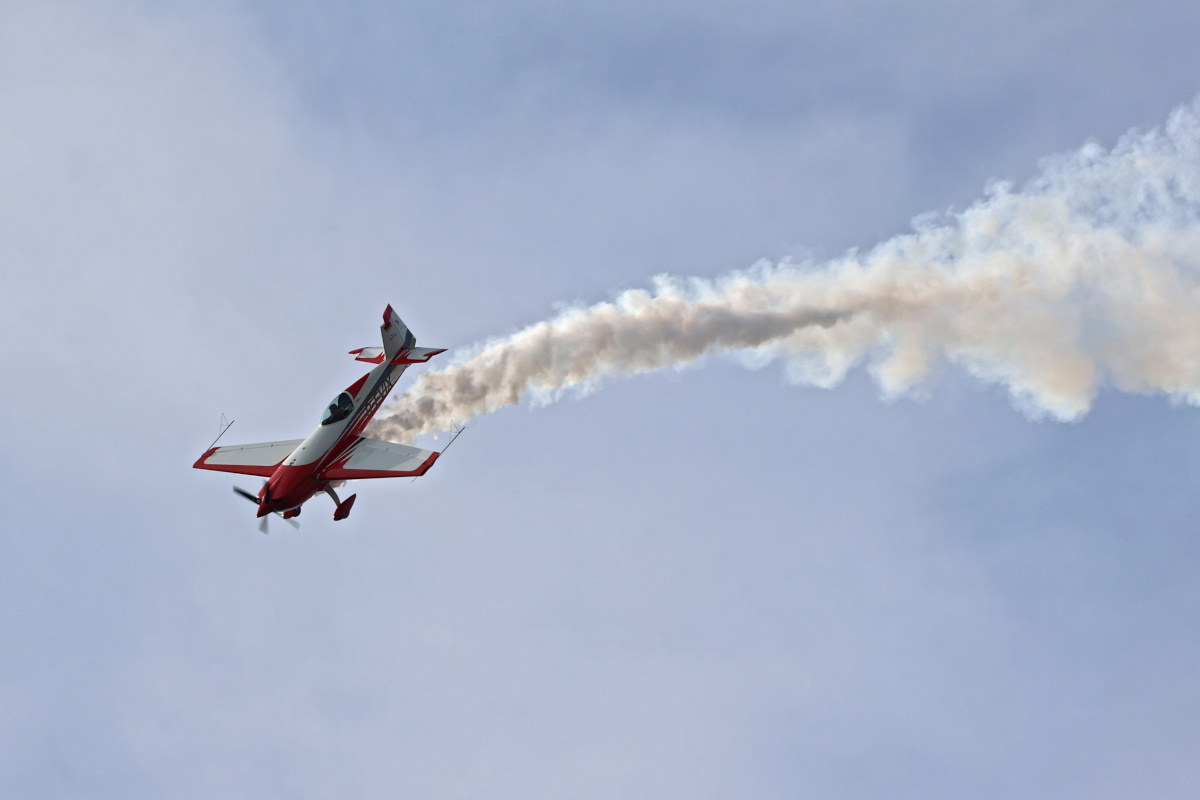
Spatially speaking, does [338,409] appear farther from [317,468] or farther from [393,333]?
[393,333]

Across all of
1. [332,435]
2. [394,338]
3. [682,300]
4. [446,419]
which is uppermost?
[682,300]

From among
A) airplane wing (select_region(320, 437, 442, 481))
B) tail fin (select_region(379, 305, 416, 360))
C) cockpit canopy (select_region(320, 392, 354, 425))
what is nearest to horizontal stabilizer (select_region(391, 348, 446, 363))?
tail fin (select_region(379, 305, 416, 360))

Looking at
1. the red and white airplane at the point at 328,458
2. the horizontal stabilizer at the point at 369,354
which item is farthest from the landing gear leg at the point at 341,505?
the horizontal stabilizer at the point at 369,354

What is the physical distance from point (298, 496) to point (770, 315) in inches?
948

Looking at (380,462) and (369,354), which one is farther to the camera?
(369,354)

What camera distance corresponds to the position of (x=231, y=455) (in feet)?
180

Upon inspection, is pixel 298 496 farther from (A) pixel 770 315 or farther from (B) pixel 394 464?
(A) pixel 770 315

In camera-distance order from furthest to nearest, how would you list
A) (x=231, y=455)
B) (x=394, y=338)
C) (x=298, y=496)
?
(x=394, y=338) < (x=231, y=455) < (x=298, y=496)

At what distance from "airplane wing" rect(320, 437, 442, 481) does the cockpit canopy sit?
4.99ft

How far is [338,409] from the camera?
54562 millimetres

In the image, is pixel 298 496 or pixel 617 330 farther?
pixel 617 330


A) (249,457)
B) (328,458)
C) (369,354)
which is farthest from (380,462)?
(369,354)

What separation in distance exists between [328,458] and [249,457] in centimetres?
435

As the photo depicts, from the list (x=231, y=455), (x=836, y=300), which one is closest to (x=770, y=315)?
(x=836, y=300)
